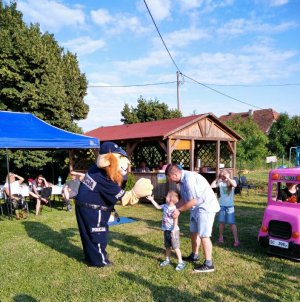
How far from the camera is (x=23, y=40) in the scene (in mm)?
15656

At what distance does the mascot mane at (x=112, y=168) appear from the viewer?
4.70 meters

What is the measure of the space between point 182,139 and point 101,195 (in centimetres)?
795

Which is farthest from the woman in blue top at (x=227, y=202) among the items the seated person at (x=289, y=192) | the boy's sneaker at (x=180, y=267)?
the boy's sneaker at (x=180, y=267)

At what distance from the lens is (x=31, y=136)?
8945 millimetres

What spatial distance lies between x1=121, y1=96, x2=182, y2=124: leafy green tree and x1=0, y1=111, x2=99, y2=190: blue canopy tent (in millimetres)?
14988

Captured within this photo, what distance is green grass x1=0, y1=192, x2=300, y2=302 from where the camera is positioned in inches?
157

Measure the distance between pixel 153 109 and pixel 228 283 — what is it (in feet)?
70.7

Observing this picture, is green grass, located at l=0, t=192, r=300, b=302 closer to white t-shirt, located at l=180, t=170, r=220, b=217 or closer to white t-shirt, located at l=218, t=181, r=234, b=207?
white t-shirt, located at l=218, t=181, r=234, b=207

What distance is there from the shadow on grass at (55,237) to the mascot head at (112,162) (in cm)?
155

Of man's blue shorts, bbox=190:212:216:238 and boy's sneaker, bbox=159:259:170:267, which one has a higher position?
man's blue shorts, bbox=190:212:216:238

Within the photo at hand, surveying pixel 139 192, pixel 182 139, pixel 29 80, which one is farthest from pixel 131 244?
pixel 29 80

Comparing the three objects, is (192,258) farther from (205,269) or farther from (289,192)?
(289,192)

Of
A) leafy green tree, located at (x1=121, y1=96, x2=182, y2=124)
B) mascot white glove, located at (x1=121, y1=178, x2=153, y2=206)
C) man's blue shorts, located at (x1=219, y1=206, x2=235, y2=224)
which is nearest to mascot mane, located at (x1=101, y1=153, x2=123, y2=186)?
mascot white glove, located at (x1=121, y1=178, x2=153, y2=206)

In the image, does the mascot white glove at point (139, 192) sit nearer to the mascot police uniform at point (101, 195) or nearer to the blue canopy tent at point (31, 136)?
the mascot police uniform at point (101, 195)
